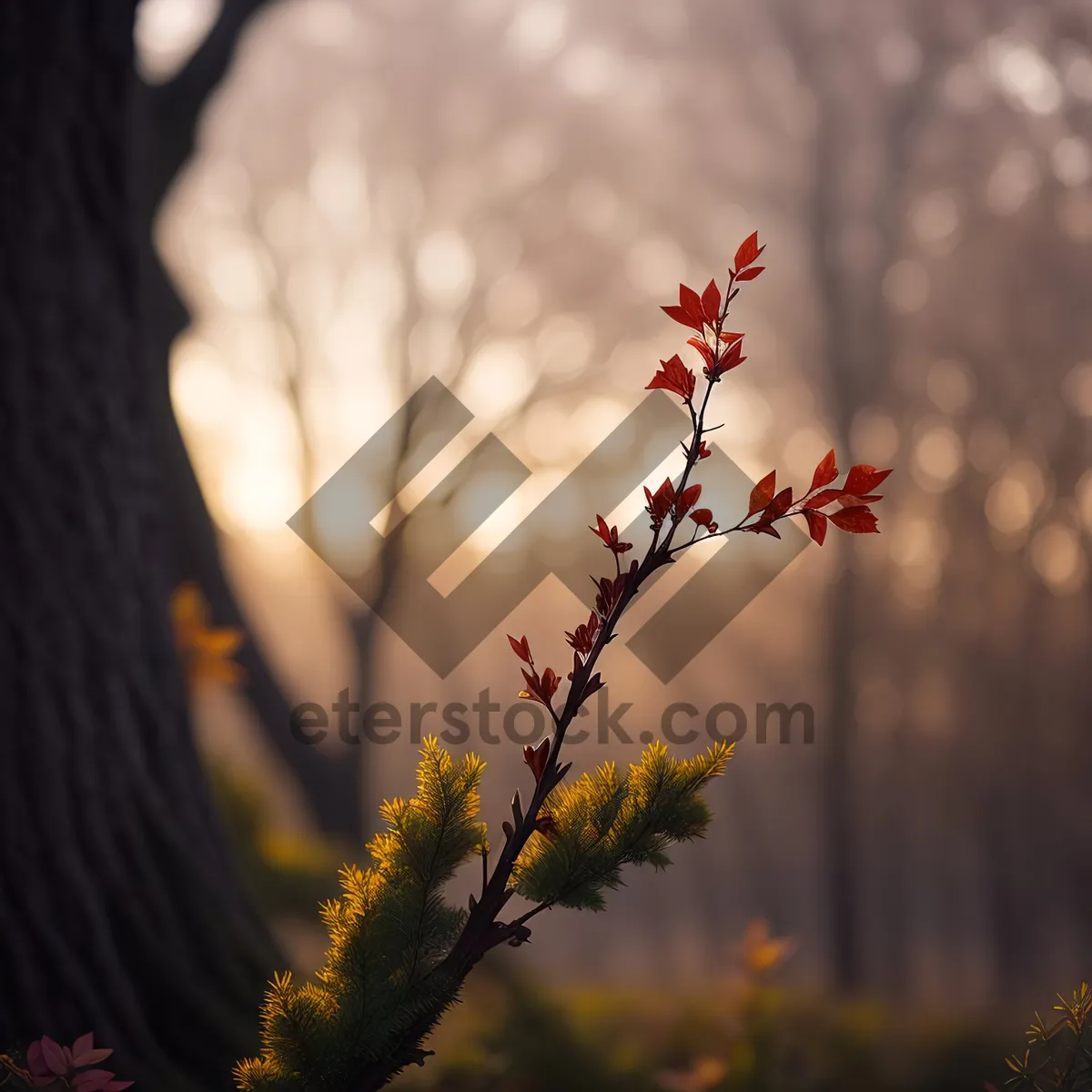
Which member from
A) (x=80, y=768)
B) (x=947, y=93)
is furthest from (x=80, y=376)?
(x=947, y=93)

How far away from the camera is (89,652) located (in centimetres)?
142

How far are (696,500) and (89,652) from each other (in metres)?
1.21

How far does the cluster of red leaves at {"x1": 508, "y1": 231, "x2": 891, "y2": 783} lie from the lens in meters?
0.58

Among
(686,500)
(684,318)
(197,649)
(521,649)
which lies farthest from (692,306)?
(197,649)

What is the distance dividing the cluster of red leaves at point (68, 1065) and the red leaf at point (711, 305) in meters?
0.73

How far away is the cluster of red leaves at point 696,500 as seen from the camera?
58 cm

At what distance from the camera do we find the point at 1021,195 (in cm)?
601

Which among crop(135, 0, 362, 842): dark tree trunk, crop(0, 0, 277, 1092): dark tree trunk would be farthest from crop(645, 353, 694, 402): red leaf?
crop(135, 0, 362, 842): dark tree trunk

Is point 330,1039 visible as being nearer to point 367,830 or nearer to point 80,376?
point 80,376

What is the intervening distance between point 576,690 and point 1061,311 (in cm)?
696

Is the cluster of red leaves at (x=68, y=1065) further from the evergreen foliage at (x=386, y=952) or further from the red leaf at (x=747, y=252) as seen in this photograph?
the red leaf at (x=747, y=252)

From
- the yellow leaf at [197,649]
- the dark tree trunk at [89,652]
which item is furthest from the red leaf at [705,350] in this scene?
the yellow leaf at [197,649]

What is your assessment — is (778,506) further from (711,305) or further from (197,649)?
(197,649)

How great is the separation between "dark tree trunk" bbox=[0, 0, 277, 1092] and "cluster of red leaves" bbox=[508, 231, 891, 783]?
3.55ft
